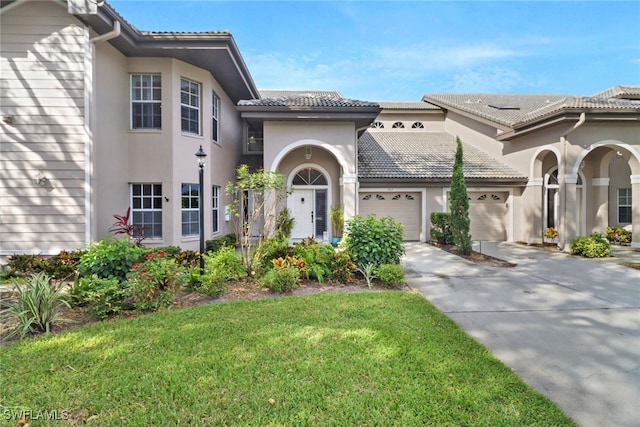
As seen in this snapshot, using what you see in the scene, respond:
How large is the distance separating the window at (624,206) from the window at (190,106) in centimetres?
1911

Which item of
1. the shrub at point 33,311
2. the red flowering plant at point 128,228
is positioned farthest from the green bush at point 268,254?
the red flowering plant at point 128,228

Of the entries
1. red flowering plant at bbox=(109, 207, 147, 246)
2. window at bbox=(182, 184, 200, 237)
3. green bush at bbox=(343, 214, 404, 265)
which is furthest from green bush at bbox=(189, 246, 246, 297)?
window at bbox=(182, 184, 200, 237)

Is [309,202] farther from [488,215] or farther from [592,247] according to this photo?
[592,247]

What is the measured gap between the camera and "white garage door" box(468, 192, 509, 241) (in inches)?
547

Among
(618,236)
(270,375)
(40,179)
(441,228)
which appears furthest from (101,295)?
(618,236)

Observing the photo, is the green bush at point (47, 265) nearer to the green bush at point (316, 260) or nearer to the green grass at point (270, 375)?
the green grass at point (270, 375)

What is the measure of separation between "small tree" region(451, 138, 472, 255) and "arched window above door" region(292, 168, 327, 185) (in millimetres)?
5106

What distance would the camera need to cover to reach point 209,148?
10.2 m

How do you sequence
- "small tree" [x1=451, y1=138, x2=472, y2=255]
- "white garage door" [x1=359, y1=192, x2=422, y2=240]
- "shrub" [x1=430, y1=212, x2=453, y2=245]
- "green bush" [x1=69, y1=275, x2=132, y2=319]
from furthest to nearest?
1. "white garage door" [x1=359, y1=192, x2=422, y2=240]
2. "shrub" [x1=430, y1=212, x2=453, y2=245]
3. "small tree" [x1=451, y1=138, x2=472, y2=255]
4. "green bush" [x1=69, y1=275, x2=132, y2=319]

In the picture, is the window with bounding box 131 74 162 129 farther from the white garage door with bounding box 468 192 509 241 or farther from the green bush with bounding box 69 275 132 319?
the white garage door with bounding box 468 192 509 241

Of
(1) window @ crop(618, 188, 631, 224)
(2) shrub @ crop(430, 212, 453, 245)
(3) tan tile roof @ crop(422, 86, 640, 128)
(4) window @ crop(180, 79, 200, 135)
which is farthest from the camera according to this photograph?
(1) window @ crop(618, 188, 631, 224)

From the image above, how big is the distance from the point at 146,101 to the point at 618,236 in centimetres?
1970

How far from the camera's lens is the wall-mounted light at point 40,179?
7.39 m

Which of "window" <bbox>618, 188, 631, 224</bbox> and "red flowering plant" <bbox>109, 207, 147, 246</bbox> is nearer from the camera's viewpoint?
"red flowering plant" <bbox>109, 207, 147, 246</bbox>
